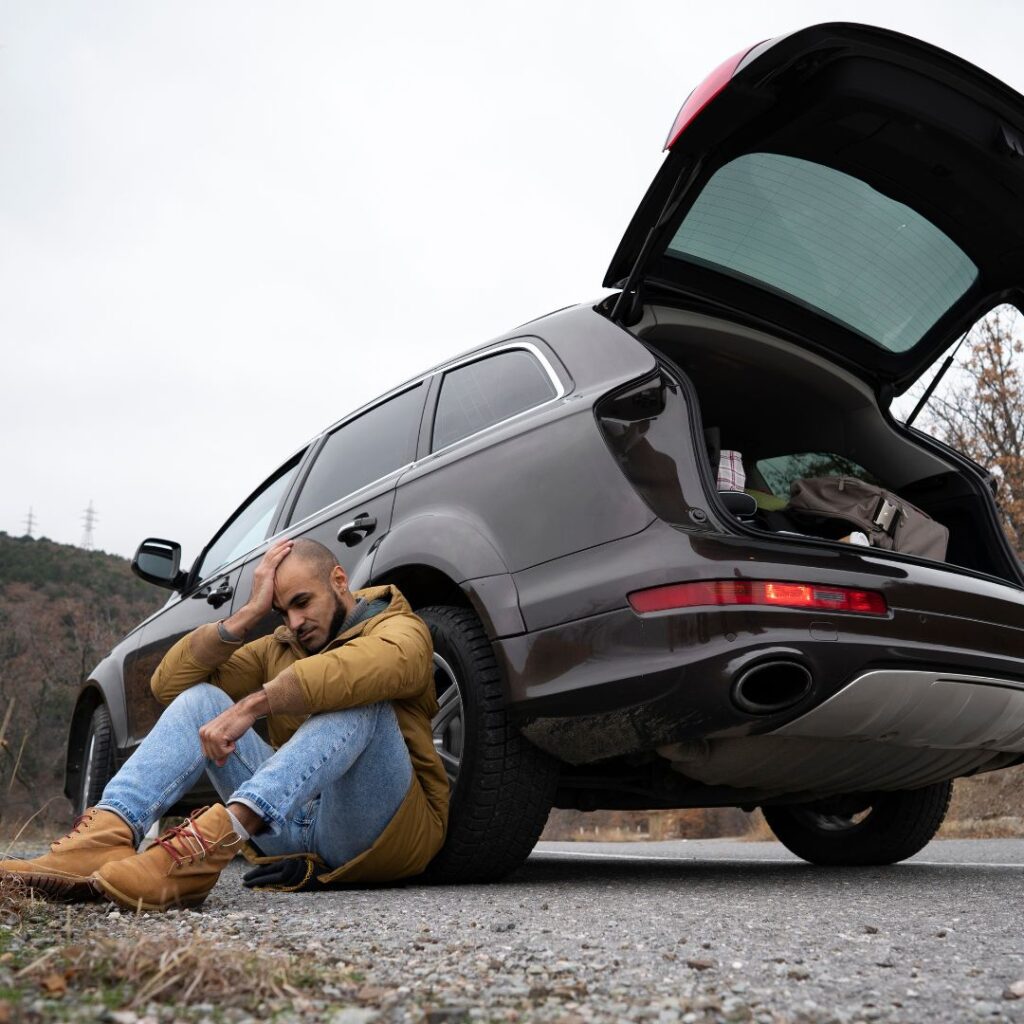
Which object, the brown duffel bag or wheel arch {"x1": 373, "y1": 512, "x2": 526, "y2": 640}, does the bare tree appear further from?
wheel arch {"x1": 373, "y1": 512, "x2": 526, "y2": 640}

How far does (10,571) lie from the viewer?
43.3m

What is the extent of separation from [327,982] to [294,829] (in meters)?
1.42

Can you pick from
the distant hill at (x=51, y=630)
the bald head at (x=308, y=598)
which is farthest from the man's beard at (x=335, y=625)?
the distant hill at (x=51, y=630)

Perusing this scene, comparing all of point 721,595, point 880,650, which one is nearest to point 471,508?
point 721,595

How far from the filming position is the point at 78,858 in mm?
2354

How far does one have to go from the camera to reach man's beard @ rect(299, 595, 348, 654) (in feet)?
9.78

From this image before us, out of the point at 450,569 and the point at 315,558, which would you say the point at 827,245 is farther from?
the point at 315,558

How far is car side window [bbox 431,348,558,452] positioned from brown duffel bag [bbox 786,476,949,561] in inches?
41.0

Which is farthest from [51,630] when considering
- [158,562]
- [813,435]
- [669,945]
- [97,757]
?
[669,945]

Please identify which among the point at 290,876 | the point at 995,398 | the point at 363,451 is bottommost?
the point at 290,876

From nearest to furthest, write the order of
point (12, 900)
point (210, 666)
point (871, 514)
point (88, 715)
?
point (12, 900)
point (210, 666)
point (871, 514)
point (88, 715)

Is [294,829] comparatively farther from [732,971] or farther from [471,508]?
[732,971]

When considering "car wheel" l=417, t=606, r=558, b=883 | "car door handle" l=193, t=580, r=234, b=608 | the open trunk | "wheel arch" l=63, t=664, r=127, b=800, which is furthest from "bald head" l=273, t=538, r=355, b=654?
"wheel arch" l=63, t=664, r=127, b=800

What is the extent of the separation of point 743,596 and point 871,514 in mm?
1118
